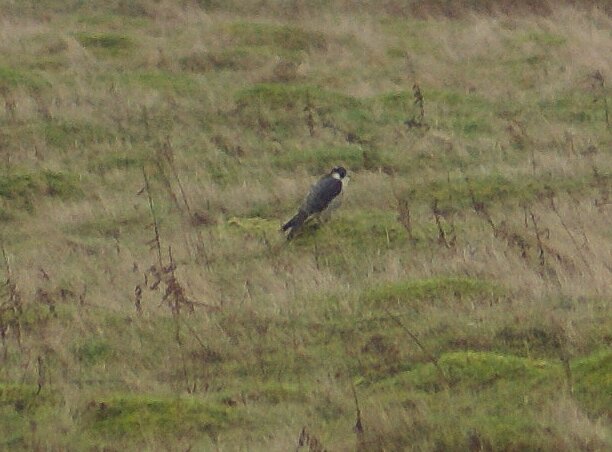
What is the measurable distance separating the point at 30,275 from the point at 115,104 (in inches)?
254

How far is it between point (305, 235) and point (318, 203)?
0.39 m

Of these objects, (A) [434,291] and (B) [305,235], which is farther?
(B) [305,235]

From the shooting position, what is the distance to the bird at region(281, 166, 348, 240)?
39.7 feet

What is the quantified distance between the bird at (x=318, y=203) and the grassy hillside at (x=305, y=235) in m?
0.17

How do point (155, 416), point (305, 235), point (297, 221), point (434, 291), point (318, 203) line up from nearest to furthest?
point (155, 416)
point (434, 291)
point (305, 235)
point (297, 221)
point (318, 203)

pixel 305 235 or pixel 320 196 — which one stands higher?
pixel 320 196

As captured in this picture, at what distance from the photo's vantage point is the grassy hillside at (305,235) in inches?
301

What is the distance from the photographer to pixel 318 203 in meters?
12.2

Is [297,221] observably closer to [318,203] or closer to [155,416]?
[318,203]

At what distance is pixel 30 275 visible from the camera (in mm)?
11203

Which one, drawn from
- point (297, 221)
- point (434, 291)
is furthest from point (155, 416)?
point (297, 221)

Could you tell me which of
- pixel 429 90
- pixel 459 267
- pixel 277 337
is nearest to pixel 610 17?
pixel 429 90

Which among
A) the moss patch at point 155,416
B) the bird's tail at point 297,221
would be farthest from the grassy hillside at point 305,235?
the bird's tail at point 297,221

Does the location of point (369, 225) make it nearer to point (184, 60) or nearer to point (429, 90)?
point (429, 90)
